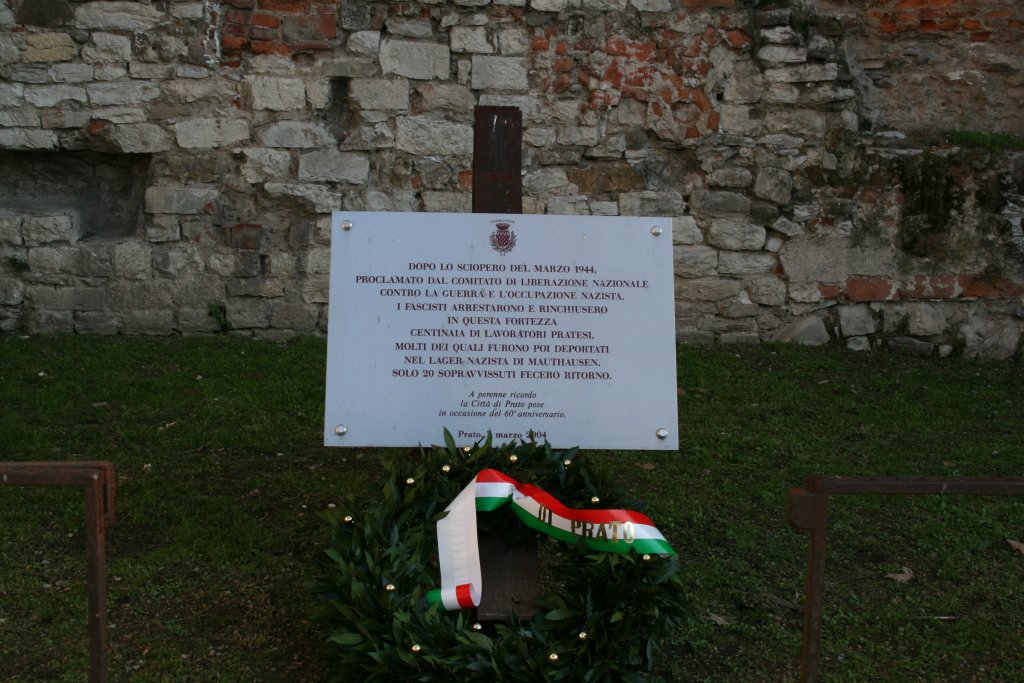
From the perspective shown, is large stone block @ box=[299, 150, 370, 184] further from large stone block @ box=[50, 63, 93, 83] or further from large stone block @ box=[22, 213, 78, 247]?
large stone block @ box=[22, 213, 78, 247]

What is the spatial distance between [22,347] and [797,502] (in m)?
5.25

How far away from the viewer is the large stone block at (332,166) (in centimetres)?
663

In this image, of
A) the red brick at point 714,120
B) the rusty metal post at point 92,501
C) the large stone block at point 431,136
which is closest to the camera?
the rusty metal post at point 92,501

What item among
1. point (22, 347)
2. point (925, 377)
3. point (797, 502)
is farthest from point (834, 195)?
point (22, 347)

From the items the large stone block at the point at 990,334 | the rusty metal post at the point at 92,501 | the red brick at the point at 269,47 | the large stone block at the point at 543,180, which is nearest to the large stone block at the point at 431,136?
the large stone block at the point at 543,180

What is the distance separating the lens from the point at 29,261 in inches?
261

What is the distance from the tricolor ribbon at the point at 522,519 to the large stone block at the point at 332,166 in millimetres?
3858

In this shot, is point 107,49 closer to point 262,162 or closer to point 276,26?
point 276,26

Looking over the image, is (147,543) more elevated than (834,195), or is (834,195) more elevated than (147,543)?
(834,195)

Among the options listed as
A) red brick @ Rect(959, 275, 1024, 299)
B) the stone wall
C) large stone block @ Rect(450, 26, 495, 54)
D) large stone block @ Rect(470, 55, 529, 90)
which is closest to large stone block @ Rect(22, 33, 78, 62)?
the stone wall

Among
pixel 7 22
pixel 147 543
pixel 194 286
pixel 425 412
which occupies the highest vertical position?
pixel 7 22

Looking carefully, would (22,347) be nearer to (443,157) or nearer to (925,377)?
(443,157)

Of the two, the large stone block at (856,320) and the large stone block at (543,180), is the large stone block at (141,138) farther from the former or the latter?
the large stone block at (856,320)

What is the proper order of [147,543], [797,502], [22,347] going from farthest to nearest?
1. [22,347]
2. [147,543]
3. [797,502]
